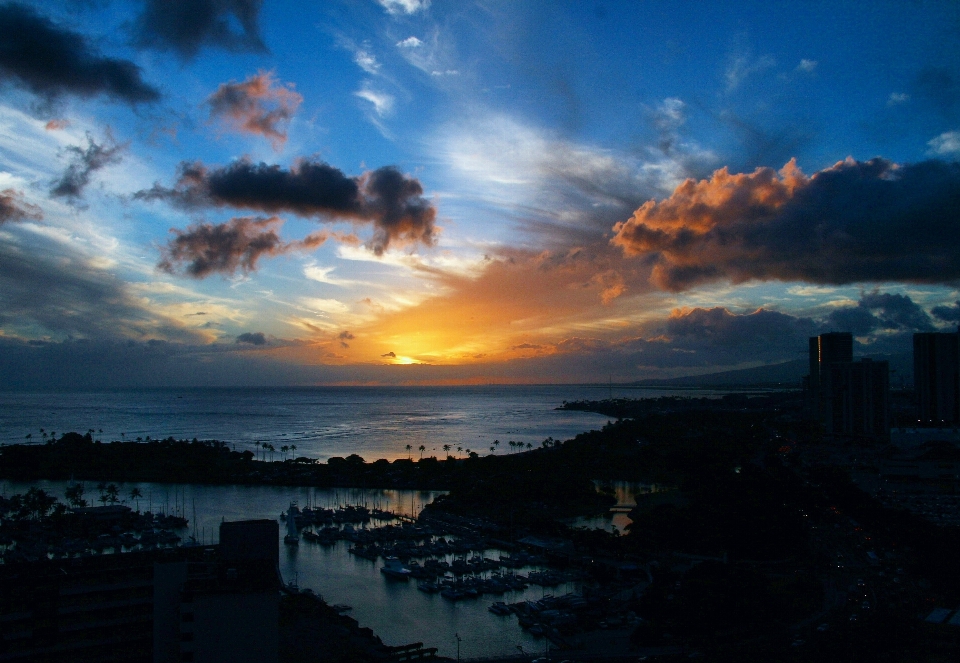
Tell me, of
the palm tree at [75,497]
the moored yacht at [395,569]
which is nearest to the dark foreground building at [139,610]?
the moored yacht at [395,569]

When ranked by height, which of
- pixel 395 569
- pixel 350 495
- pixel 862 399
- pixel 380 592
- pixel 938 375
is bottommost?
pixel 350 495

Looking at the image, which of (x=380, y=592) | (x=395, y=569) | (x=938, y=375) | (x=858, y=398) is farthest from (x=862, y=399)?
(x=380, y=592)

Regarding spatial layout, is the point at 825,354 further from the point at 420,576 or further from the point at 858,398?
the point at 420,576

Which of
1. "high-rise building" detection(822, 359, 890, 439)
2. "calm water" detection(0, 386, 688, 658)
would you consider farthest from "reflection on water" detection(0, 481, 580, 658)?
"high-rise building" detection(822, 359, 890, 439)

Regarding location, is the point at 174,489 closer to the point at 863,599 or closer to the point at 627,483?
the point at 627,483

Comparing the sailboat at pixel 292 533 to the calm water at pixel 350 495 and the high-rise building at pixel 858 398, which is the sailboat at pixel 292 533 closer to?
the calm water at pixel 350 495

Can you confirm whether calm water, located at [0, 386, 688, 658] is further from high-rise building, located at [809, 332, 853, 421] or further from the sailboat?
high-rise building, located at [809, 332, 853, 421]

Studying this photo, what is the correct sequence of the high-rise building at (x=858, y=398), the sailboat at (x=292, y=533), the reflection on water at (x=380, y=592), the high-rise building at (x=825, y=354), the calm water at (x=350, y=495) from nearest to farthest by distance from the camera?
the reflection on water at (x=380, y=592), the calm water at (x=350, y=495), the sailboat at (x=292, y=533), the high-rise building at (x=858, y=398), the high-rise building at (x=825, y=354)
